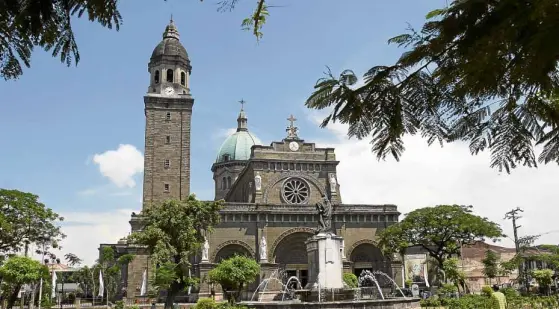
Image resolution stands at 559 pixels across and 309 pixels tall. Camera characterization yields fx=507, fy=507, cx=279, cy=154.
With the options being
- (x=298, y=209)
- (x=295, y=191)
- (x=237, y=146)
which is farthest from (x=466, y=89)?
(x=237, y=146)

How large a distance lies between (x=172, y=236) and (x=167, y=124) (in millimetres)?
23459

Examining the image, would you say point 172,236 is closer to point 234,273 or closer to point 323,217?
point 234,273

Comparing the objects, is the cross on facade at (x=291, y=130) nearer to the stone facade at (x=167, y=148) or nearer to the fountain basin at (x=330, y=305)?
the stone facade at (x=167, y=148)

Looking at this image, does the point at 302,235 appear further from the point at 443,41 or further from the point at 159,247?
the point at 443,41

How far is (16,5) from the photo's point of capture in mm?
3098

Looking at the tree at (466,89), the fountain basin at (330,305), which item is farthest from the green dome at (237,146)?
the tree at (466,89)

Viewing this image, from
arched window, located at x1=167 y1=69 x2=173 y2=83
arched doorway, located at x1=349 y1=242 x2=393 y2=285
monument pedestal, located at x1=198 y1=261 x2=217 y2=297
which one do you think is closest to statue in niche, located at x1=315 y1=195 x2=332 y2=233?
monument pedestal, located at x1=198 y1=261 x2=217 y2=297

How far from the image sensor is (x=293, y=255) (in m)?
50.8

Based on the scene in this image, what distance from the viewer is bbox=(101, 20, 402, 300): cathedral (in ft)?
161

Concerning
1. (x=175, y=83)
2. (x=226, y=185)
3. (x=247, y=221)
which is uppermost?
(x=175, y=83)

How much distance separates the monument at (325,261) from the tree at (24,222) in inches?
816

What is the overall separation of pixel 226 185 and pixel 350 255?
28.5 metres

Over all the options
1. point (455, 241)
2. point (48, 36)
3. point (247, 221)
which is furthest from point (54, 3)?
point (247, 221)

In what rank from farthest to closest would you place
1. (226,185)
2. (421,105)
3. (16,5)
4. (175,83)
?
1. (226,185)
2. (175,83)
3. (421,105)
4. (16,5)
